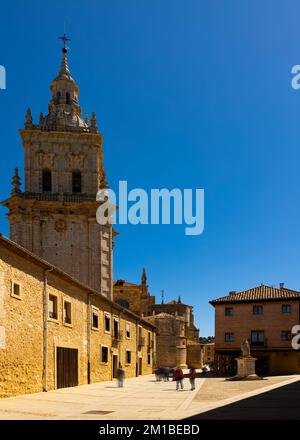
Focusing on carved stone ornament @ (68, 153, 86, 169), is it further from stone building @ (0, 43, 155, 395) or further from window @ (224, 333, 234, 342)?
window @ (224, 333, 234, 342)

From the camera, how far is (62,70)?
5969cm

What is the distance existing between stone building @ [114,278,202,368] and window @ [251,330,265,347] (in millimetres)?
24787

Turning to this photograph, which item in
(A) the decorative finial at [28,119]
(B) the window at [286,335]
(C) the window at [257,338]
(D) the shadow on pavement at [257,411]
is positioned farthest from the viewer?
(A) the decorative finial at [28,119]

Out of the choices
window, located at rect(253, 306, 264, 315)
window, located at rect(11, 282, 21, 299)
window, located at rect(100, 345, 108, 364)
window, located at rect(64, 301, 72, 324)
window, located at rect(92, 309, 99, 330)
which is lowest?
window, located at rect(100, 345, 108, 364)

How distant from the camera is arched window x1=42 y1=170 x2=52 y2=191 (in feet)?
169

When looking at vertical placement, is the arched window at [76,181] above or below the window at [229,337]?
above

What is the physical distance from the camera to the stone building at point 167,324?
2616 inches

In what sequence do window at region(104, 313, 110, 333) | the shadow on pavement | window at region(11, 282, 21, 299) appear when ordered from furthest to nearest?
window at region(104, 313, 110, 333), window at region(11, 282, 21, 299), the shadow on pavement

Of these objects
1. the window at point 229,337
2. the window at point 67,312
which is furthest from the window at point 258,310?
the window at point 67,312

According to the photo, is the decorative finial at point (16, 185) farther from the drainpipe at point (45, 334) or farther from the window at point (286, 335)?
the drainpipe at point (45, 334)

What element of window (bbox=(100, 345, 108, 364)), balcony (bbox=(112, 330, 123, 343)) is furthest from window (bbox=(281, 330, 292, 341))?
window (bbox=(100, 345, 108, 364))

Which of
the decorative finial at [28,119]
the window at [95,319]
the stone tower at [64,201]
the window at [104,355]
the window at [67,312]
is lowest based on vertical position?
the window at [104,355]

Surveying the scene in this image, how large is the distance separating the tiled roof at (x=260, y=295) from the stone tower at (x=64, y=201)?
12.3 meters

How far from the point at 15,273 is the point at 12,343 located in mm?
2504
